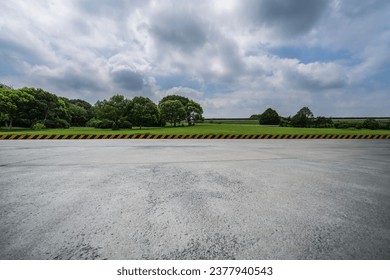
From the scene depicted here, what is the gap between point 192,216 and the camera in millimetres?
2393

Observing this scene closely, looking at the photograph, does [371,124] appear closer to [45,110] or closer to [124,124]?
[124,124]

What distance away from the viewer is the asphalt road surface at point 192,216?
70.7 inches

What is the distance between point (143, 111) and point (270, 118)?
42097mm

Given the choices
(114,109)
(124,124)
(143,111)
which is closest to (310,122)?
(143,111)

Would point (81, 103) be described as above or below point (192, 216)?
above

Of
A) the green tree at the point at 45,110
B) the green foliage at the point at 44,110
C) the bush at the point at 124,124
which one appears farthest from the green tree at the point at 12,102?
the bush at the point at 124,124

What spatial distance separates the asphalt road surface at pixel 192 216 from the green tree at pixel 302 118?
172 feet

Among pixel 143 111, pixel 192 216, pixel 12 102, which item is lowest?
pixel 192 216

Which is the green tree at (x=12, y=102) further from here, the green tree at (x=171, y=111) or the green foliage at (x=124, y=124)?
the green tree at (x=171, y=111)

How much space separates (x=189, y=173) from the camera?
4414mm

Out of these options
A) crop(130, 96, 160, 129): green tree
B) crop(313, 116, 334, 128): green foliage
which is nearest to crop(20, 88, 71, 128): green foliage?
crop(130, 96, 160, 129): green tree

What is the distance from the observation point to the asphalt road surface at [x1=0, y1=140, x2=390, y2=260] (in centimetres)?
180
